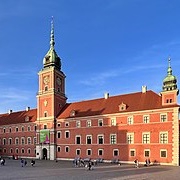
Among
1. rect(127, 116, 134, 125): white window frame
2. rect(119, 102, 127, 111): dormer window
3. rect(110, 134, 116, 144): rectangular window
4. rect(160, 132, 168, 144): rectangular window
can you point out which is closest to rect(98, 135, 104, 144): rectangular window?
rect(110, 134, 116, 144): rectangular window

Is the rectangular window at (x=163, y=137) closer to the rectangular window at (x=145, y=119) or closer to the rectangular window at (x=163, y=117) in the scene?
the rectangular window at (x=163, y=117)

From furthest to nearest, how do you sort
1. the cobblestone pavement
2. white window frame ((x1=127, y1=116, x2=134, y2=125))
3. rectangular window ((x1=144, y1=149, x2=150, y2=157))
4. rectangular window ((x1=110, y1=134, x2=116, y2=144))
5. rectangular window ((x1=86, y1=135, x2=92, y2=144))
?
rectangular window ((x1=86, y1=135, x2=92, y2=144))
rectangular window ((x1=110, y1=134, x2=116, y2=144))
white window frame ((x1=127, y1=116, x2=134, y2=125))
rectangular window ((x1=144, y1=149, x2=150, y2=157))
the cobblestone pavement

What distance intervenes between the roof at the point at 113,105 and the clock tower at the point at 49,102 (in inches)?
98.6

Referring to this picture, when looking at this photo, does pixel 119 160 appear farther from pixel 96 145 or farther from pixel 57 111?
pixel 57 111

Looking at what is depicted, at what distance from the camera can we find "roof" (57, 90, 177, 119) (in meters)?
47.0

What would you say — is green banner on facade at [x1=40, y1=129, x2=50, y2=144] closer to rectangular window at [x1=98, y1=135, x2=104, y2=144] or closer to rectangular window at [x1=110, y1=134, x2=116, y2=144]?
rectangular window at [x1=98, y1=135, x2=104, y2=144]

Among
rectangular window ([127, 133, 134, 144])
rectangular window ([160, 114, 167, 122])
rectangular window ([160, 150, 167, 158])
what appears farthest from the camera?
rectangular window ([127, 133, 134, 144])

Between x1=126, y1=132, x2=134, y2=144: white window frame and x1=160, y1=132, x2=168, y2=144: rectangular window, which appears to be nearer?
x1=160, y1=132, x2=168, y2=144: rectangular window

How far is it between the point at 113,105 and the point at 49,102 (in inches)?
648

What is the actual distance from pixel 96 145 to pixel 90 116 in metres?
5.99

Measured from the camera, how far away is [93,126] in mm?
51594

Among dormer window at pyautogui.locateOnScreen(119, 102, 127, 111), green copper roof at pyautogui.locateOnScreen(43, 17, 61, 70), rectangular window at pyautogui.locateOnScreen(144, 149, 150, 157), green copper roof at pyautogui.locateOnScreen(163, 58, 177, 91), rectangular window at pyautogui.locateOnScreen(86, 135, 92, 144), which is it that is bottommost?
rectangular window at pyautogui.locateOnScreen(144, 149, 150, 157)

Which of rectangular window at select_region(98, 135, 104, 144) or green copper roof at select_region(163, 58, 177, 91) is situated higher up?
green copper roof at select_region(163, 58, 177, 91)

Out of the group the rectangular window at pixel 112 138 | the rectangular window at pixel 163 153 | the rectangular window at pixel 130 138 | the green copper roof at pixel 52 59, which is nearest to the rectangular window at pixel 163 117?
the rectangular window at pixel 163 153
